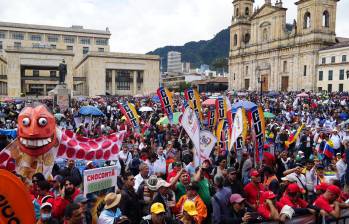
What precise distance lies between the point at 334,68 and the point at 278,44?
13878mm

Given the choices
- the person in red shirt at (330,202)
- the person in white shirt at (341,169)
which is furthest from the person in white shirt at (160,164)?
the person in white shirt at (341,169)

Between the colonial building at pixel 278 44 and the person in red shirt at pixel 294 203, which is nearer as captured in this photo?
the person in red shirt at pixel 294 203

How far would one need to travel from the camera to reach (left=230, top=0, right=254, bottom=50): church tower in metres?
72.3

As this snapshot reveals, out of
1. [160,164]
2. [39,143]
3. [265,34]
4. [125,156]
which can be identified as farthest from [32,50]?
[39,143]

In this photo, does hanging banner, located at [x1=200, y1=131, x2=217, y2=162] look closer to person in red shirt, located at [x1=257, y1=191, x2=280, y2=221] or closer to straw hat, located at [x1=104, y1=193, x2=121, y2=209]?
person in red shirt, located at [x1=257, y1=191, x2=280, y2=221]

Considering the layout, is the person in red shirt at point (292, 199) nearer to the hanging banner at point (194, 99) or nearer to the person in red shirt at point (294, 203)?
the person in red shirt at point (294, 203)

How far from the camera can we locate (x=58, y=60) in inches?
2458

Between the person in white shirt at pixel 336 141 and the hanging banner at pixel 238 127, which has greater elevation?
the hanging banner at pixel 238 127

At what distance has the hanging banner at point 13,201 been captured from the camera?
2752mm

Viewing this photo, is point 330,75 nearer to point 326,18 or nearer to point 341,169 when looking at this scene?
point 326,18

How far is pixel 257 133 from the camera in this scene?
8.20 meters

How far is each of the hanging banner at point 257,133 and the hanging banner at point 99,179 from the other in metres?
3.99

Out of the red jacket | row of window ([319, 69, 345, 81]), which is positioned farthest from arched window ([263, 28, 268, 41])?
the red jacket

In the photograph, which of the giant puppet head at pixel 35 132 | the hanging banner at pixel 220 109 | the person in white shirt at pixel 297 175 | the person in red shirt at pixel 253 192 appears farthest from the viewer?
the hanging banner at pixel 220 109
